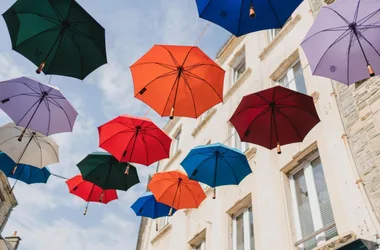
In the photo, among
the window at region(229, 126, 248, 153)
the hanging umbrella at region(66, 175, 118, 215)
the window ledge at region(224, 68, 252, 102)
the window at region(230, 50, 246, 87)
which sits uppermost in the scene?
the window at region(230, 50, 246, 87)

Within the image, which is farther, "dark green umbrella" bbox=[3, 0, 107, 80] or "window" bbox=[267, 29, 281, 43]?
"window" bbox=[267, 29, 281, 43]

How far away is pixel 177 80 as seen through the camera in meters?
7.27

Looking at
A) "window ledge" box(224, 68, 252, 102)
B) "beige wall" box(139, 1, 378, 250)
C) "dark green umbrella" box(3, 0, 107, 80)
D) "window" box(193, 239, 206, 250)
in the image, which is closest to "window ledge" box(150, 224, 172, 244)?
"beige wall" box(139, 1, 378, 250)

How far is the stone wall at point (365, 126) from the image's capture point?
229 inches

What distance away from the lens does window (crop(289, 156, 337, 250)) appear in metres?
6.35

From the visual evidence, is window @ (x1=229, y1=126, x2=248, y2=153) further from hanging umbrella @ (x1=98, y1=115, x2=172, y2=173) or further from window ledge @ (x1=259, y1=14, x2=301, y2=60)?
hanging umbrella @ (x1=98, y1=115, x2=172, y2=173)

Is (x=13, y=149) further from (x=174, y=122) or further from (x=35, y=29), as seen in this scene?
(x=174, y=122)

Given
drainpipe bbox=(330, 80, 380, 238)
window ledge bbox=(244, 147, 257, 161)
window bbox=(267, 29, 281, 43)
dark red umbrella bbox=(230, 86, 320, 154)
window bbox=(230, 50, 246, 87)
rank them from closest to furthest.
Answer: drainpipe bbox=(330, 80, 380, 238) → dark red umbrella bbox=(230, 86, 320, 154) → window ledge bbox=(244, 147, 257, 161) → window bbox=(267, 29, 281, 43) → window bbox=(230, 50, 246, 87)

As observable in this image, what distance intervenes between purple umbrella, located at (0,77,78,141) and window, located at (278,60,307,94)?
633 cm

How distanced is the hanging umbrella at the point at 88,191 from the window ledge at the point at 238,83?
5.74 m

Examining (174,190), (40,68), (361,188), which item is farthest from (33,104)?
(361,188)

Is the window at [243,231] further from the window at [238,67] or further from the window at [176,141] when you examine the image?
the window at [176,141]

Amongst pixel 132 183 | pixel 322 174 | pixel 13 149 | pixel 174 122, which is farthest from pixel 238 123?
pixel 174 122

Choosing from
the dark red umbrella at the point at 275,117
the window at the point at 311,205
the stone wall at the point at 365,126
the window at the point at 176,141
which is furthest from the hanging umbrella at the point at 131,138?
the window at the point at 176,141
